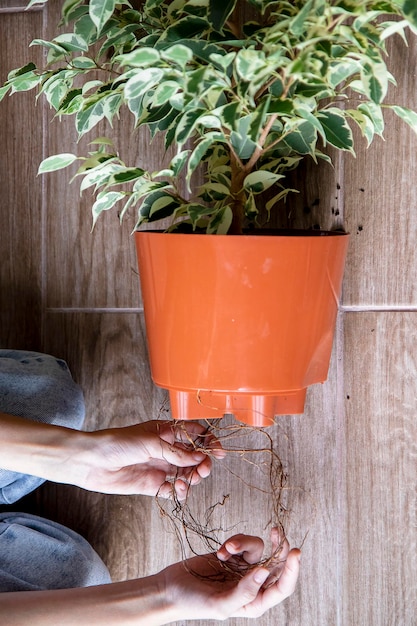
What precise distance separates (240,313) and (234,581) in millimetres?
443

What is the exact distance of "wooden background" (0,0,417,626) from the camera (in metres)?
1.13

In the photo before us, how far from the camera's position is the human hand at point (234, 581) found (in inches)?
38.6

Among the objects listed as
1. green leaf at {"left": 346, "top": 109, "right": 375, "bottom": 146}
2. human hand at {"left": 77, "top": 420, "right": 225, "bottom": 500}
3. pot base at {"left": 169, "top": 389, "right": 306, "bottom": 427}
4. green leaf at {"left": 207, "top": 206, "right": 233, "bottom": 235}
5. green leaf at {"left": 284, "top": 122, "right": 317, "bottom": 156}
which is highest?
green leaf at {"left": 346, "top": 109, "right": 375, "bottom": 146}

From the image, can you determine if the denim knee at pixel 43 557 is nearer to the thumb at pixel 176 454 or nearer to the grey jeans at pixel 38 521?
the grey jeans at pixel 38 521

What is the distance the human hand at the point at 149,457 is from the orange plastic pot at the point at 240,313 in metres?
0.09

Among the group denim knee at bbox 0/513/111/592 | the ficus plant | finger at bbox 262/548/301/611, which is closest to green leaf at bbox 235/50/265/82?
the ficus plant

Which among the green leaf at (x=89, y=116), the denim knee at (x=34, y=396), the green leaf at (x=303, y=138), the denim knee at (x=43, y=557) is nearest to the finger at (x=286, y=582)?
the denim knee at (x=43, y=557)

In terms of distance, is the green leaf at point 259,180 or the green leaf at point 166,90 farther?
the green leaf at point 259,180

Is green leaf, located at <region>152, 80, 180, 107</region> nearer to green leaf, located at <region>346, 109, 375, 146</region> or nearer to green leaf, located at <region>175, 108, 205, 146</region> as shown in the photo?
green leaf, located at <region>175, 108, 205, 146</region>

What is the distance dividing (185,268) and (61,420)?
45 centimetres

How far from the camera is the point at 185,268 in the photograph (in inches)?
35.6

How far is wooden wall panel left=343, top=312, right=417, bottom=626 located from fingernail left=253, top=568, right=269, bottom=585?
26 cm

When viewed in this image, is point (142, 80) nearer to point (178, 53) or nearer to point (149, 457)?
point (178, 53)

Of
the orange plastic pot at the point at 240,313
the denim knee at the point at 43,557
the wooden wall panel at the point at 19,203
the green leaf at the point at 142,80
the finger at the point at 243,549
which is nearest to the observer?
the green leaf at the point at 142,80
